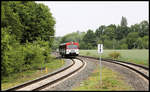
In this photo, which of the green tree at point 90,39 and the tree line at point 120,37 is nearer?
the tree line at point 120,37

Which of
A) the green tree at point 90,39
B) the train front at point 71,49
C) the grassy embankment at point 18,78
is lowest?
the grassy embankment at point 18,78

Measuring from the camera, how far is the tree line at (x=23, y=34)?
51.3 feet

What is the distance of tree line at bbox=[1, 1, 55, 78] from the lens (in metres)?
15.6

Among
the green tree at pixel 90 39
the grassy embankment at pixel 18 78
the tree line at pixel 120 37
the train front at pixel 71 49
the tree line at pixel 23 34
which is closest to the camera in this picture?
the grassy embankment at pixel 18 78

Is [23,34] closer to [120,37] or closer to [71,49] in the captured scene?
[71,49]

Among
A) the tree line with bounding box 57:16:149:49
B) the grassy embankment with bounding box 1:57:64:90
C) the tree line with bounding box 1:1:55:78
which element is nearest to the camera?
the grassy embankment with bounding box 1:57:64:90

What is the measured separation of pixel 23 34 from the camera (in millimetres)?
27359

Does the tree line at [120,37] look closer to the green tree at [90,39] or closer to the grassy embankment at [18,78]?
the green tree at [90,39]

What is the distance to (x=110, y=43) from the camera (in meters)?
77.6

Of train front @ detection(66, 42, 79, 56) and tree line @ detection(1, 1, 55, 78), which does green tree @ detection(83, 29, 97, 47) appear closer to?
train front @ detection(66, 42, 79, 56)

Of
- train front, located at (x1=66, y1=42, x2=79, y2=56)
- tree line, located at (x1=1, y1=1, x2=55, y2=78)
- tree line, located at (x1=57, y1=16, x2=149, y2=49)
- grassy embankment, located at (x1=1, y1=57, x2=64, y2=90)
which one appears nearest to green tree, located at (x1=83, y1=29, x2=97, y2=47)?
tree line, located at (x1=57, y1=16, x2=149, y2=49)

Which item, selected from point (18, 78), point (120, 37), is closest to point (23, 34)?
point (18, 78)

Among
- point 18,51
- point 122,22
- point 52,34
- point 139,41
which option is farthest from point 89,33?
point 18,51

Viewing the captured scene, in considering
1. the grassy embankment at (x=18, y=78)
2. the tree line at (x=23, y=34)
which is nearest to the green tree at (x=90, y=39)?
the tree line at (x=23, y=34)
